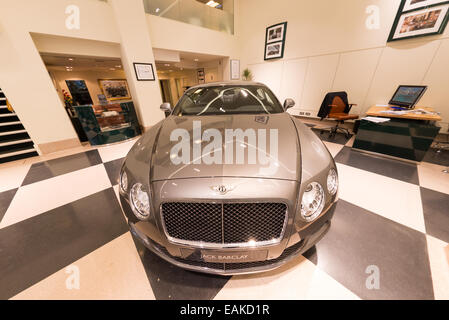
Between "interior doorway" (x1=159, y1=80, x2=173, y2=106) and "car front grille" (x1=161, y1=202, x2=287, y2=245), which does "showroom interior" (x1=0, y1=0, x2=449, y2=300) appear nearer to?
"car front grille" (x1=161, y1=202, x2=287, y2=245)

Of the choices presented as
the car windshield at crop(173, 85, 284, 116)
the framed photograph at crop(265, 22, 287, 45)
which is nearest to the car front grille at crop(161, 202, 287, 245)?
the car windshield at crop(173, 85, 284, 116)

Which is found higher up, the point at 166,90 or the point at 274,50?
the point at 274,50

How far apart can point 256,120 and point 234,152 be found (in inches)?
18.5

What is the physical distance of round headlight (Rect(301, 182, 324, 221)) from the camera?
2.23ft

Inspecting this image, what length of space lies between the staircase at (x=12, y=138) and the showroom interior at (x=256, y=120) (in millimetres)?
23

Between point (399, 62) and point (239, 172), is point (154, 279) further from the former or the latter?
point (399, 62)

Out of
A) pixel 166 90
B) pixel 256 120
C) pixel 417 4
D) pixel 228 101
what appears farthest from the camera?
pixel 166 90

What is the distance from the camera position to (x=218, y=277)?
33.2 inches

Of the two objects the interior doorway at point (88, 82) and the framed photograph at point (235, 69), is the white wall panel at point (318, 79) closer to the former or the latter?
the framed photograph at point (235, 69)

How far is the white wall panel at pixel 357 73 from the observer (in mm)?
3300

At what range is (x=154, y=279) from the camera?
2.74 ft

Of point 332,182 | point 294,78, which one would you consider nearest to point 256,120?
point 332,182

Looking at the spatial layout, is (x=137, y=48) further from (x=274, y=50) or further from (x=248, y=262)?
(x=248, y=262)

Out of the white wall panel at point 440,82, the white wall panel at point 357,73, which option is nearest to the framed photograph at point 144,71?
the white wall panel at point 357,73
